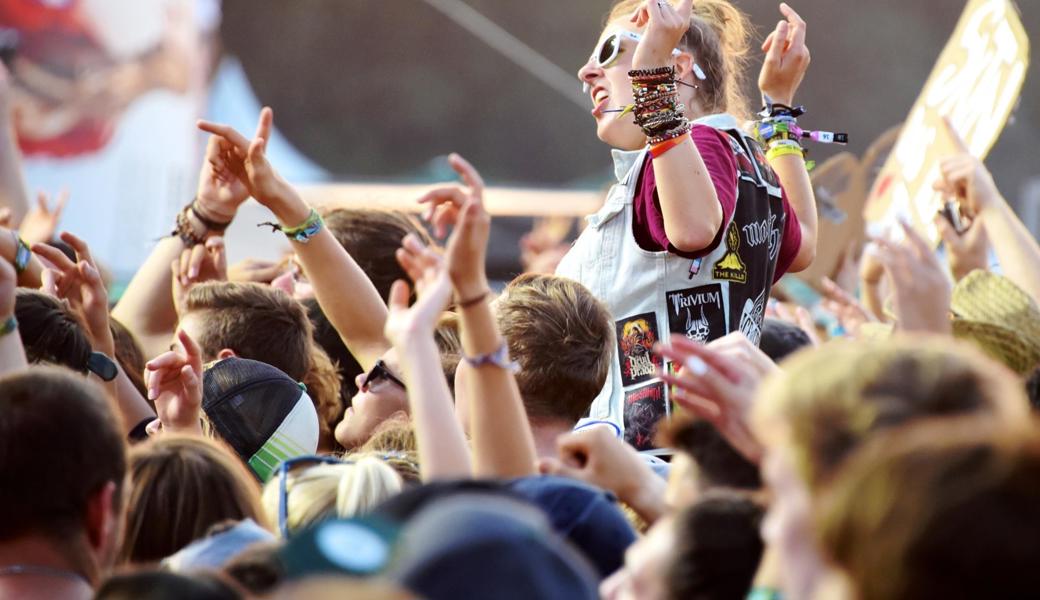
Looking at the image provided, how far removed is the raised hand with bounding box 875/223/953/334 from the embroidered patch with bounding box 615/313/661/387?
96 cm

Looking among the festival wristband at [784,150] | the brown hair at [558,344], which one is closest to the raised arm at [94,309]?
the brown hair at [558,344]

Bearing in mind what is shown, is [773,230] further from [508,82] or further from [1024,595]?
[508,82]

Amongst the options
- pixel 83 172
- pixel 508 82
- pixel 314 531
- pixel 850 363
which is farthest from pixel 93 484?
pixel 508 82

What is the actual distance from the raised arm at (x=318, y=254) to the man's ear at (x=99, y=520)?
58.2 inches

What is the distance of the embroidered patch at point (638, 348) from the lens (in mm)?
3363

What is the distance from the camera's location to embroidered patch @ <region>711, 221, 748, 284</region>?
10.9ft

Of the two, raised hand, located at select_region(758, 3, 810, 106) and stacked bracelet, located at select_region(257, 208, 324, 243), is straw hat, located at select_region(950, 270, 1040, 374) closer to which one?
raised hand, located at select_region(758, 3, 810, 106)

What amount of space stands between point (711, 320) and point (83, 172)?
7.95 meters

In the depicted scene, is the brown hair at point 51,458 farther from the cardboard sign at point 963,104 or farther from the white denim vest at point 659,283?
the cardboard sign at point 963,104

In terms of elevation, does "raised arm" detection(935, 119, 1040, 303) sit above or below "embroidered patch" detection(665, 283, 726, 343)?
above

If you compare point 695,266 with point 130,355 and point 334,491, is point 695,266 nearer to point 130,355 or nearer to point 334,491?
point 334,491

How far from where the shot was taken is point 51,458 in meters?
2.13

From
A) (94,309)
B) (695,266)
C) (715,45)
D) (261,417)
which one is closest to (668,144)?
(695,266)

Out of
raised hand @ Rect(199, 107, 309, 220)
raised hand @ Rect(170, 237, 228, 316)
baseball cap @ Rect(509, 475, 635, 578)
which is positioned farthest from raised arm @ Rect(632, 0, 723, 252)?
raised hand @ Rect(170, 237, 228, 316)
